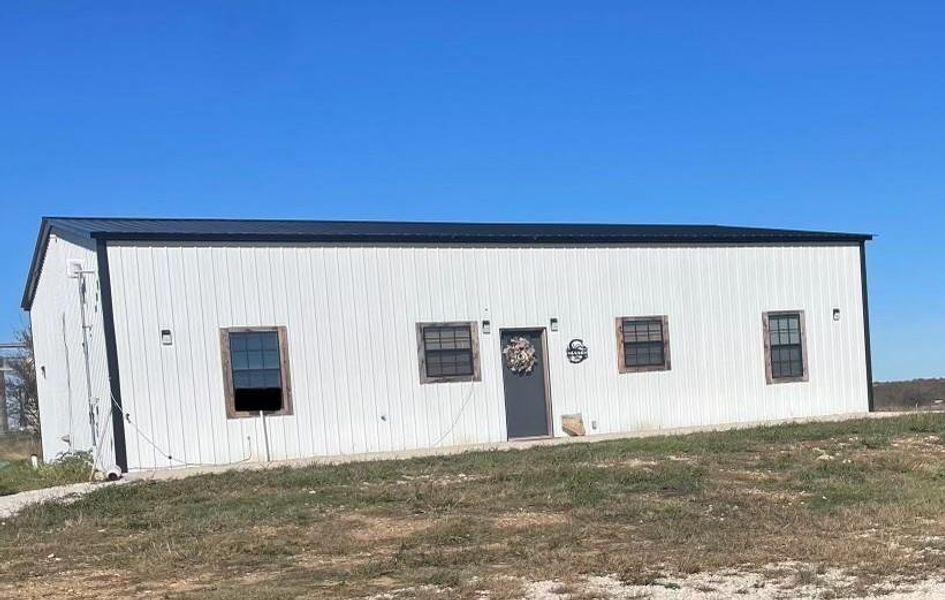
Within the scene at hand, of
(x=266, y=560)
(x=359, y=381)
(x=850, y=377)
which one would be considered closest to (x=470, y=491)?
(x=266, y=560)

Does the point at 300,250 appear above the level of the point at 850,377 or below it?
above

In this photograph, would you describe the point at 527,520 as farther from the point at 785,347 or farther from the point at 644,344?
the point at 785,347

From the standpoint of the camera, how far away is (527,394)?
52.7 ft

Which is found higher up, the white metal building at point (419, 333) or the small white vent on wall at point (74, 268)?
the small white vent on wall at point (74, 268)

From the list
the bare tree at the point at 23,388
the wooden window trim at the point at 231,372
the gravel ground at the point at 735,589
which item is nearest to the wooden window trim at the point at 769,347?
the wooden window trim at the point at 231,372

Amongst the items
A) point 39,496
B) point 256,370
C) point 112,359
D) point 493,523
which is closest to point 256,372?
point 256,370

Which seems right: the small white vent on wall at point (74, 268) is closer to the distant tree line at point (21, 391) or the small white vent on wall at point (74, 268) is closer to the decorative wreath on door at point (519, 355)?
the decorative wreath on door at point (519, 355)

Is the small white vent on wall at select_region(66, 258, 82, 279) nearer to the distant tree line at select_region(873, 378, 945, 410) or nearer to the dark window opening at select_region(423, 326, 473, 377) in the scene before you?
the dark window opening at select_region(423, 326, 473, 377)

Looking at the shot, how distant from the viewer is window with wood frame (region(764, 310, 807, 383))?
58.3 ft

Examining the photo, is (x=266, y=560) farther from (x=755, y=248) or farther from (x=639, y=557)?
(x=755, y=248)

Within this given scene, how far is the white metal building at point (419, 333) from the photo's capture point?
1395cm

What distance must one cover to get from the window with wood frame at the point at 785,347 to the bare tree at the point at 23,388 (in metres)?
18.2

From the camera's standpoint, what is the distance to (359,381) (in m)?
15.0

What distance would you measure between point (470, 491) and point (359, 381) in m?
5.34
